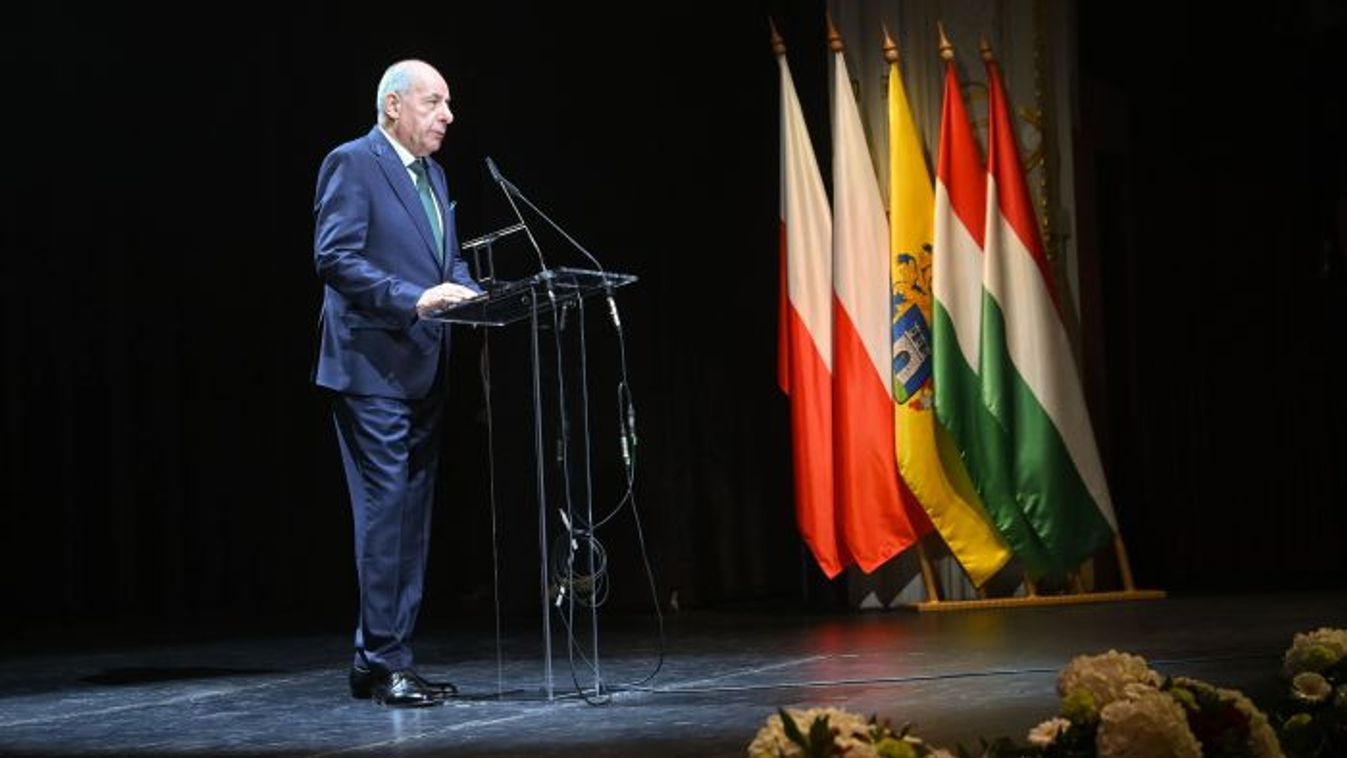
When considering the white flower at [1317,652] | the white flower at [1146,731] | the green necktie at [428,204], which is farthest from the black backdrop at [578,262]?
the white flower at [1146,731]

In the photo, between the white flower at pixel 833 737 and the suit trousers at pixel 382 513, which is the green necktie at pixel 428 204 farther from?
the white flower at pixel 833 737

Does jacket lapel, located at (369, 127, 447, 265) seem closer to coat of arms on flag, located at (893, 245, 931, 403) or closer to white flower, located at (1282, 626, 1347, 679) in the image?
white flower, located at (1282, 626, 1347, 679)

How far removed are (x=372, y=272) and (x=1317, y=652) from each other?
2.12m

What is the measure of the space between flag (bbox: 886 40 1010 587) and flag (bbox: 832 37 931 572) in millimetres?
63

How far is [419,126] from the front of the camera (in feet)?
12.0

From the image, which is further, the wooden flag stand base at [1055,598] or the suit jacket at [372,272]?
the wooden flag stand base at [1055,598]

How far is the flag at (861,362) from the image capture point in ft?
19.2

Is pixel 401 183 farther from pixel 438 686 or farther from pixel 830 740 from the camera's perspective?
pixel 830 740

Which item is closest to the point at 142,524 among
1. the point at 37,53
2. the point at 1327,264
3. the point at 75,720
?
the point at 37,53

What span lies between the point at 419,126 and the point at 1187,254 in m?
3.68

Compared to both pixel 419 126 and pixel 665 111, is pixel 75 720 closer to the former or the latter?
pixel 419 126

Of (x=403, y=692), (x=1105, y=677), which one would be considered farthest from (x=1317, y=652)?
(x=403, y=692)

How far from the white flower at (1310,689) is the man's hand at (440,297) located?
186cm

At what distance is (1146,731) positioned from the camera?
1.43 metres
